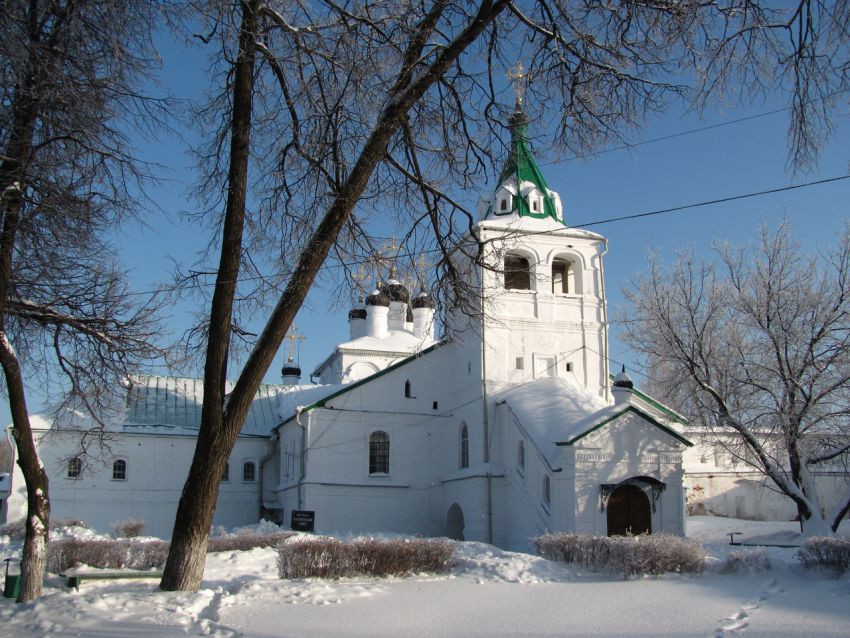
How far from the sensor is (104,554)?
1435 cm

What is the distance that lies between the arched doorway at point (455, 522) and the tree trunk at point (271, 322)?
1818cm

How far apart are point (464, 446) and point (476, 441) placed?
56.8 inches

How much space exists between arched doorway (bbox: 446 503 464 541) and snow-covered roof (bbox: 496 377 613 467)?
188 inches

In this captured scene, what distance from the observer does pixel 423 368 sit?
2816 centimetres

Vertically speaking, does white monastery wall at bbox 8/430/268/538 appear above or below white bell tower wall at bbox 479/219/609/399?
below

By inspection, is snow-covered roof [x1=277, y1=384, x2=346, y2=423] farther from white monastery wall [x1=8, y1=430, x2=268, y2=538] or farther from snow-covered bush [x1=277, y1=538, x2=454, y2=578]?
snow-covered bush [x1=277, y1=538, x2=454, y2=578]

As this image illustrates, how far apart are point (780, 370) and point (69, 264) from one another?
17.2 m

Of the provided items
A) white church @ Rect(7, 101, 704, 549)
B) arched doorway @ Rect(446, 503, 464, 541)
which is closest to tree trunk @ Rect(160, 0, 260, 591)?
white church @ Rect(7, 101, 704, 549)

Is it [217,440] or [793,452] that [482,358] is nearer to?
[793,452]

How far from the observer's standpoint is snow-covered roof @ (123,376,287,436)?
1236 inches

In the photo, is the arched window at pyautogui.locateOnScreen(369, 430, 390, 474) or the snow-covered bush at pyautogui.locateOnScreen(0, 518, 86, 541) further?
the arched window at pyautogui.locateOnScreen(369, 430, 390, 474)

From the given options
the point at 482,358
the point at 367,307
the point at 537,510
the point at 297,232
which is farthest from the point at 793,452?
the point at 367,307

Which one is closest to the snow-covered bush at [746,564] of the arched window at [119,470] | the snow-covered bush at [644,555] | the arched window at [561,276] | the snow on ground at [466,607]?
the snow on ground at [466,607]

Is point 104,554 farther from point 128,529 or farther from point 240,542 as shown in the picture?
point 128,529
